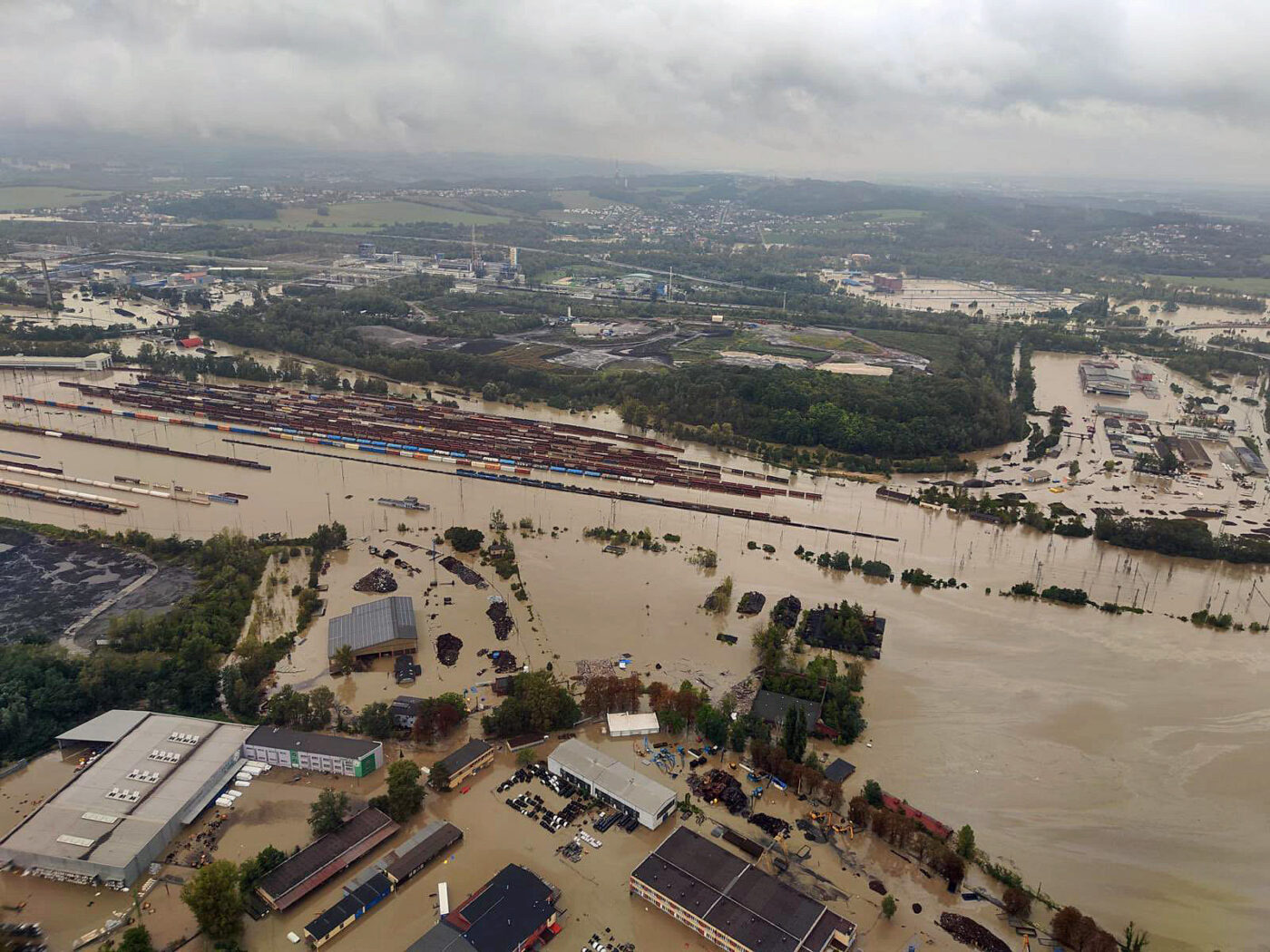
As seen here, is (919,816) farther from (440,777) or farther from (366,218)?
(366,218)

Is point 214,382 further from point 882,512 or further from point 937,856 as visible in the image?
point 937,856

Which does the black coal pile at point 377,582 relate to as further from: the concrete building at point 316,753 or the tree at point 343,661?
the concrete building at point 316,753

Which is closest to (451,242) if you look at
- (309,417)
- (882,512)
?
(309,417)

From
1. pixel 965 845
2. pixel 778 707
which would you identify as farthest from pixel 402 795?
pixel 965 845

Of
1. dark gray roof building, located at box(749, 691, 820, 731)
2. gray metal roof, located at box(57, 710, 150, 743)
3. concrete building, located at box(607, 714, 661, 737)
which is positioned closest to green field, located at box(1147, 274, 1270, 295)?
dark gray roof building, located at box(749, 691, 820, 731)

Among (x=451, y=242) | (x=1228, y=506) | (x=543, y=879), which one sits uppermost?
(x=451, y=242)

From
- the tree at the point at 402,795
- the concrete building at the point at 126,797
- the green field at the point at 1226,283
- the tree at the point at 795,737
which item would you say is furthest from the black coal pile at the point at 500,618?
the green field at the point at 1226,283

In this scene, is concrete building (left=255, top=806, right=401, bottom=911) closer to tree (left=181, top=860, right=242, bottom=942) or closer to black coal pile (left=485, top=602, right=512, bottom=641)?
tree (left=181, top=860, right=242, bottom=942)
